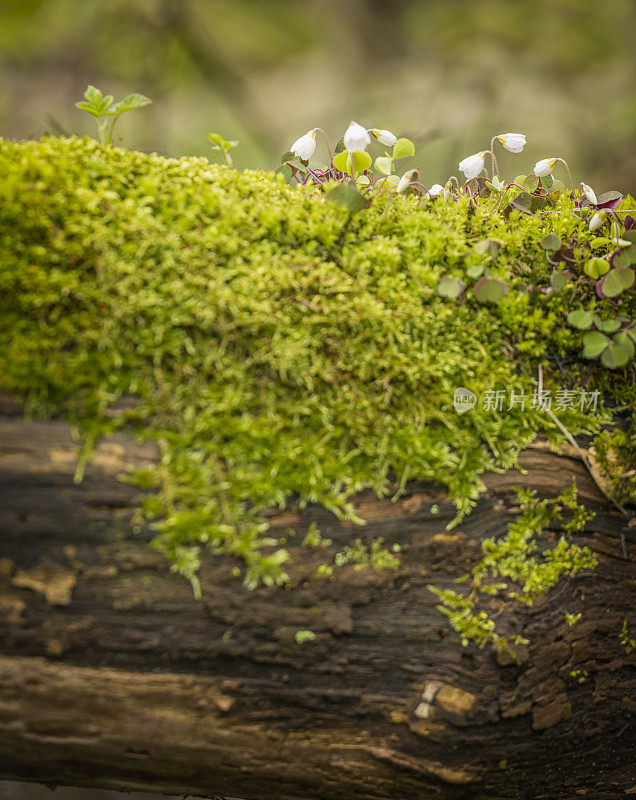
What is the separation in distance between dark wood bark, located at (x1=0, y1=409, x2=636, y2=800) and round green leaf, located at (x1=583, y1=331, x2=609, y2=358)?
273mm

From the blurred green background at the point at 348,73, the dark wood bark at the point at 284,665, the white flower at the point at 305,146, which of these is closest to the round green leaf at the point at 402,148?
the white flower at the point at 305,146

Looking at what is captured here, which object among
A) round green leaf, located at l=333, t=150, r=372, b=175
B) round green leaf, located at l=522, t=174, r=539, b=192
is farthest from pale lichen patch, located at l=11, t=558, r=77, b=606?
round green leaf, located at l=522, t=174, r=539, b=192

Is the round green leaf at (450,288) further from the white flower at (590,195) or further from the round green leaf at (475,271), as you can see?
the white flower at (590,195)

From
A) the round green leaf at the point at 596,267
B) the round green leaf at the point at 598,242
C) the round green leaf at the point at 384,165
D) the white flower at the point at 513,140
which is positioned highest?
the white flower at the point at 513,140

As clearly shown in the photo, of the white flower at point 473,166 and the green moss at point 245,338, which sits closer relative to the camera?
the green moss at point 245,338

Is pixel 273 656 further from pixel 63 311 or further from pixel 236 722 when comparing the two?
pixel 63 311

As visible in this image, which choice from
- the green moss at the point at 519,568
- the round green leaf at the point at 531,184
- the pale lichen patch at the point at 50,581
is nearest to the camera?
the pale lichen patch at the point at 50,581

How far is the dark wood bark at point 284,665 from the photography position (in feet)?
3.09

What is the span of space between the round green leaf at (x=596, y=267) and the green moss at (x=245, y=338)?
3.6 inches

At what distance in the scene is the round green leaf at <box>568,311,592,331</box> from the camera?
3.92ft

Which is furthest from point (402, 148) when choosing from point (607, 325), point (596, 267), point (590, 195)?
point (607, 325)

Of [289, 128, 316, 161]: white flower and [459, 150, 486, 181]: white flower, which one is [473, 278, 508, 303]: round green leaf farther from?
[289, 128, 316, 161]: white flower

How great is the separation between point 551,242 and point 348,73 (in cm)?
367

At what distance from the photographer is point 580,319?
1204 millimetres
